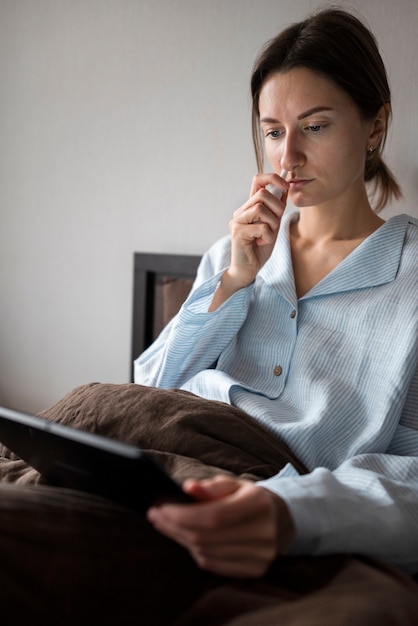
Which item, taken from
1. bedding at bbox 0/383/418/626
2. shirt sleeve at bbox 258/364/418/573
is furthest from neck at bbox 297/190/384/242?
bedding at bbox 0/383/418/626

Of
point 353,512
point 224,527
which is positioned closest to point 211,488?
point 224,527

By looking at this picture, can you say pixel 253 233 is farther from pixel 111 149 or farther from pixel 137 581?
pixel 111 149

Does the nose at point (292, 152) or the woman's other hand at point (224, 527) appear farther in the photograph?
the nose at point (292, 152)

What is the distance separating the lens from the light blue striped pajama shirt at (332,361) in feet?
3.85

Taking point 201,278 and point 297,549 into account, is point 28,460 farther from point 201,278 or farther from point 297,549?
point 201,278

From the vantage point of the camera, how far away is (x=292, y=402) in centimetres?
135

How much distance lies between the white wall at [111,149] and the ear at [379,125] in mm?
242

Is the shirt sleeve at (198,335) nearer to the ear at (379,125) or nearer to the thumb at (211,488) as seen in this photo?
the ear at (379,125)

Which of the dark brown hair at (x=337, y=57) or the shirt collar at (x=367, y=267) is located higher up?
the dark brown hair at (x=337, y=57)

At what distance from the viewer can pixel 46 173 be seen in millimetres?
2586

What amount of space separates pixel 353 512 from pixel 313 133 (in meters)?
0.71

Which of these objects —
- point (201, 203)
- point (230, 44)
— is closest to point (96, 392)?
point (201, 203)

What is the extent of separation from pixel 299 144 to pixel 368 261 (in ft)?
0.79

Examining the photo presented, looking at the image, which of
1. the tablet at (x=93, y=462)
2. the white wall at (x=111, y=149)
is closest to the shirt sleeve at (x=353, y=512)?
the tablet at (x=93, y=462)
